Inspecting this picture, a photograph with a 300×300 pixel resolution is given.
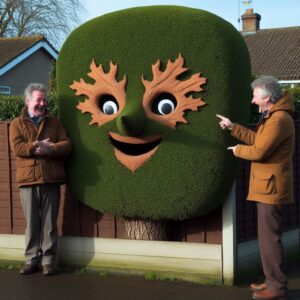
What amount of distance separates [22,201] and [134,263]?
1.24 metres

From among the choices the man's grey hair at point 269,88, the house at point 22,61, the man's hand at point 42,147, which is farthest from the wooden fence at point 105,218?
the house at point 22,61

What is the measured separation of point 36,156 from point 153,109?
1187mm

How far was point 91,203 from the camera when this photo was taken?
4.94 metres

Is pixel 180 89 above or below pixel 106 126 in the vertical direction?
above

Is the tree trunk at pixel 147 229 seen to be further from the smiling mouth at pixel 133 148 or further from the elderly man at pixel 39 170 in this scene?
the elderly man at pixel 39 170

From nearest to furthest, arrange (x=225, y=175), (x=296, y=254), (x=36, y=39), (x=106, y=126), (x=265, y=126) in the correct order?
(x=265, y=126)
(x=225, y=175)
(x=106, y=126)
(x=296, y=254)
(x=36, y=39)

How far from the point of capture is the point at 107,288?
15.3ft

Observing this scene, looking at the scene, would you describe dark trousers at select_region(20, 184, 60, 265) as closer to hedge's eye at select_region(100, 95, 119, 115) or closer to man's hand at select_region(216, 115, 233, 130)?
hedge's eye at select_region(100, 95, 119, 115)

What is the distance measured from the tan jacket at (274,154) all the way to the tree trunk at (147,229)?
1134mm

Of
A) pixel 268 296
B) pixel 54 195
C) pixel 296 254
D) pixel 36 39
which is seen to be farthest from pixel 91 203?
pixel 36 39

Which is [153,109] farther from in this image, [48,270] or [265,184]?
[48,270]

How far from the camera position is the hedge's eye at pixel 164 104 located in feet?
15.2

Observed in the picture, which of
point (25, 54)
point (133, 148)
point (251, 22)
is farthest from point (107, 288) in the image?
point (251, 22)

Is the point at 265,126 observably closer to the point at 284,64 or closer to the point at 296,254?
the point at 296,254
